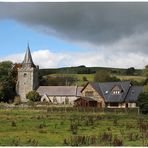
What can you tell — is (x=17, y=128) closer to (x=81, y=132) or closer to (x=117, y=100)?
(x=81, y=132)

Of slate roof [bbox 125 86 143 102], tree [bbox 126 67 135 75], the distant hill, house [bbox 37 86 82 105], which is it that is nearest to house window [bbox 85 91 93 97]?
house [bbox 37 86 82 105]

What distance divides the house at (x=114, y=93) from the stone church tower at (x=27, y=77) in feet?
49.3

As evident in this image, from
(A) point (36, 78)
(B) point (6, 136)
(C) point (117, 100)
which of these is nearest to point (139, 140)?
(B) point (6, 136)

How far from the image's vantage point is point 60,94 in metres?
82.3

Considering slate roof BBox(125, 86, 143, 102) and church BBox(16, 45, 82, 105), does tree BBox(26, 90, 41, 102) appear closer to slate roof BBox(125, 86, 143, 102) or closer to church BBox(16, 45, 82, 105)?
church BBox(16, 45, 82, 105)

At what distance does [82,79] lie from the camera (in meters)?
113

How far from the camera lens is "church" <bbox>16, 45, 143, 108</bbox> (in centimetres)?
7031

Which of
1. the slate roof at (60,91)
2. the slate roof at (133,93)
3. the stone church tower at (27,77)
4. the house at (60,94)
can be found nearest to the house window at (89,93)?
the house at (60,94)

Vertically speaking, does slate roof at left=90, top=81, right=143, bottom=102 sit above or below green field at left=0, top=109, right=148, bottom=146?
above

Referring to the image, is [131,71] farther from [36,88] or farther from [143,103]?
[143,103]

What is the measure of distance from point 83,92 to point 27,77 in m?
15.9

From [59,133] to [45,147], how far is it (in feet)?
18.9

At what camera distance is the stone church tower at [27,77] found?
8500 cm

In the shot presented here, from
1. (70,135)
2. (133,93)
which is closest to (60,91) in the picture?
(133,93)
